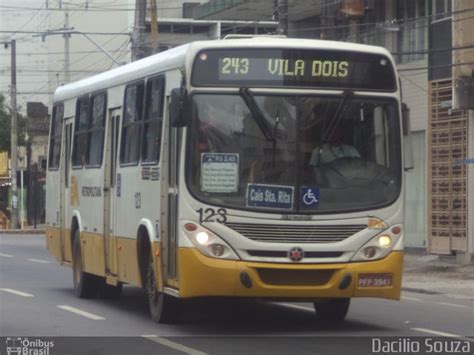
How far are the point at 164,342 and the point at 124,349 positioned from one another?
0.55 metres

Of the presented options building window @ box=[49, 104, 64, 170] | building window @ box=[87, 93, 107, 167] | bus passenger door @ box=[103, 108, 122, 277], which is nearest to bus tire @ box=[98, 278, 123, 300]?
bus passenger door @ box=[103, 108, 122, 277]

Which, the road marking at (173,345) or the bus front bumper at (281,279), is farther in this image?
the bus front bumper at (281,279)

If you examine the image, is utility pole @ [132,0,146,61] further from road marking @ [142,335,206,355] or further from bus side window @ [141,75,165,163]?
road marking @ [142,335,206,355]

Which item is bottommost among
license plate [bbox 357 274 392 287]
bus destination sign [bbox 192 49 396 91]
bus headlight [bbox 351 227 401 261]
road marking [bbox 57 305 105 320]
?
road marking [bbox 57 305 105 320]

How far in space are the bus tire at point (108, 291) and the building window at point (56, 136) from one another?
270cm

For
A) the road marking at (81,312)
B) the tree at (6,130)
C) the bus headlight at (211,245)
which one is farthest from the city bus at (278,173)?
the tree at (6,130)

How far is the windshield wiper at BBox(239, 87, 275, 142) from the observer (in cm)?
1355

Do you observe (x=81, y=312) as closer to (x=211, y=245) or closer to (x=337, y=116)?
(x=211, y=245)

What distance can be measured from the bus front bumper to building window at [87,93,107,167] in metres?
4.71

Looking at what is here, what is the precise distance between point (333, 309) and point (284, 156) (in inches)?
111

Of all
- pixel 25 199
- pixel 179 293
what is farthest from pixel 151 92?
pixel 25 199

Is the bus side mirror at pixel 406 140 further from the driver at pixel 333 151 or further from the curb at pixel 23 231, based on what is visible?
the curb at pixel 23 231

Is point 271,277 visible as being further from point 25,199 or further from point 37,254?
point 25,199

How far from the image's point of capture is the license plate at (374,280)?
13562mm
